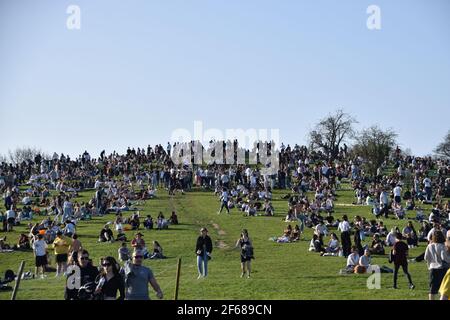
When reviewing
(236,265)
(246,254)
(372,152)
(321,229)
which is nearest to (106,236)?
(236,265)

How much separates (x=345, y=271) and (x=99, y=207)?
24231mm

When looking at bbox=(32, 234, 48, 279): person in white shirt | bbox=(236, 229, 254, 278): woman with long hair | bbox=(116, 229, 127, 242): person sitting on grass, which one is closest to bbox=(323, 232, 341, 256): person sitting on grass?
bbox=(236, 229, 254, 278): woman with long hair

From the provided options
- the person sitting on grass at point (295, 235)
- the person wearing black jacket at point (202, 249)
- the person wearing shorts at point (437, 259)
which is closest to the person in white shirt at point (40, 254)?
the person wearing black jacket at point (202, 249)

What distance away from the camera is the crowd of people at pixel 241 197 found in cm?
2822

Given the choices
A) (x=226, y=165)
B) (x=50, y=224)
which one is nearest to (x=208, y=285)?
(x=50, y=224)

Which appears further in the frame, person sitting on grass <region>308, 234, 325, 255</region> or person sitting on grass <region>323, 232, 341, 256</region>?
person sitting on grass <region>308, 234, 325, 255</region>

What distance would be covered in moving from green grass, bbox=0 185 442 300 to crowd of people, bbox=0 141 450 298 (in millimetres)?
863

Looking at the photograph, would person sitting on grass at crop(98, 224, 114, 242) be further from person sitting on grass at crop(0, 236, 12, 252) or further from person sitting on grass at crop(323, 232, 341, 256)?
person sitting on grass at crop(323, 232, 341, 256)

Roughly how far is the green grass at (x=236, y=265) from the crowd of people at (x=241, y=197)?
86 cm

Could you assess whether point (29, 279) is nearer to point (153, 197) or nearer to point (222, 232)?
point (222, 232)

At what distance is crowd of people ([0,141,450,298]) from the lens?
28.2 metres

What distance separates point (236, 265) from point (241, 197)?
20319mm

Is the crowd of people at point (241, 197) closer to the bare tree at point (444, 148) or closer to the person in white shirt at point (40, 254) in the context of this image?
the person in white shirt at point (40, 254)

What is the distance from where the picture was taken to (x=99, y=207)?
43.6 meters
